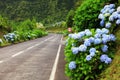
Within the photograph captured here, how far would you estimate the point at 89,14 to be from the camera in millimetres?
13609

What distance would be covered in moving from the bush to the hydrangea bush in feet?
8.83

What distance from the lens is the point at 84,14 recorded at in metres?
13.7

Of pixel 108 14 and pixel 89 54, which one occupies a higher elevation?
pixel 108 14

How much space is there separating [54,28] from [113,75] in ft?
582

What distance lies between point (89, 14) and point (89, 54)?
4.05 meters

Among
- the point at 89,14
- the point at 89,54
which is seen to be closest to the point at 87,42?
the point at 89,54

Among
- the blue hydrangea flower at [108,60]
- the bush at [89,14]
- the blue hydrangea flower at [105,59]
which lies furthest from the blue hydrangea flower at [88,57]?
the bush at [89,14]

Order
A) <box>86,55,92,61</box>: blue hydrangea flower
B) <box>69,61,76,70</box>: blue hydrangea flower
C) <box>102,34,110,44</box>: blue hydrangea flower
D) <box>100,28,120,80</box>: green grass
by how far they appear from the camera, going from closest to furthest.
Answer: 1. <box>100,28,120,80</box>: green grass
2. <box>86,55,92,61</box>: blue hydrangea flower
3. <box>69,61,76,70</box>: blue hydrangea flower
4. <box>102,34,110,44</box>: blue hydrangea flower

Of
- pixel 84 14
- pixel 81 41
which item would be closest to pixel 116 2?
pixel 84 14

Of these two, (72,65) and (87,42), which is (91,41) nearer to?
(87,42)

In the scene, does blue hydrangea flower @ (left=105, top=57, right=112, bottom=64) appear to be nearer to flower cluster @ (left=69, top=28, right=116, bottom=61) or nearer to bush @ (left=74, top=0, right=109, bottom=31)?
flower cluster @ (left=69, top=28, right=116, bottom=61)

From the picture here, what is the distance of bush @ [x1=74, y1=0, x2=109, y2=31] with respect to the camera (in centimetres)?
1347

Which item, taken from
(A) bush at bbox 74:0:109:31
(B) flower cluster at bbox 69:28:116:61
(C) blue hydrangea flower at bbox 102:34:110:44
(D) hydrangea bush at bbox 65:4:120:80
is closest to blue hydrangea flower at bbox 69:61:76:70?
(D) hydrangea bush at bbox 65:4:120:80

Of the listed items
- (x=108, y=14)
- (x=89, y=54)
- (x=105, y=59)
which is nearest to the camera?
(x=105, y=59)
